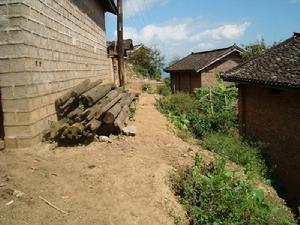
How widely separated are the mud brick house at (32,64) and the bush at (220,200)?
3.41 meters

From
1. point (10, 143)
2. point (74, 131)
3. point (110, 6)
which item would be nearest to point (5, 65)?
point (10, 143)

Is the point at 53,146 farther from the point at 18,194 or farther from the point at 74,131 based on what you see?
the point at 18,194

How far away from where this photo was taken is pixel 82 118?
8.09 meters

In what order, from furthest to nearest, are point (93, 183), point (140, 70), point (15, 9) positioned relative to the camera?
1. point (140, 70)
2. point (15, 9)
3. point (93, 183)

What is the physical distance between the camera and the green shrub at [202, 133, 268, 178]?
9586 millimetres

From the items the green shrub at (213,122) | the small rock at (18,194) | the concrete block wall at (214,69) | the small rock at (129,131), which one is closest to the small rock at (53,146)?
the small rock at (129,131)

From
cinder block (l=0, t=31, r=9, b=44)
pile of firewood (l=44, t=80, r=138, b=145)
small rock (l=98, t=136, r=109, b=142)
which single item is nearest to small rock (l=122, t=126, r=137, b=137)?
pile of firewood (l=44, t=80, r=138, b=145)

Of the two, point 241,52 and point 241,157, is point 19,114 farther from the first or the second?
point 241,52

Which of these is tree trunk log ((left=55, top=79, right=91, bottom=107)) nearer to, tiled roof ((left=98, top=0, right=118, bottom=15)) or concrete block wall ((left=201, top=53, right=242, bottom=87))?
tiled roof ((left=98, top=0, right=118, bottom=15))

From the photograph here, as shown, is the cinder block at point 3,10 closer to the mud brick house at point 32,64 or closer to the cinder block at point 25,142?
the mud brick house at point 32,64

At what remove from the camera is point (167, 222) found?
566 centimetres

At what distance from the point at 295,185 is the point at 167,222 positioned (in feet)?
19.3

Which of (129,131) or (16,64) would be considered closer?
(16,64)

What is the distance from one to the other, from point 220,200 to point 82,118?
3670mm
